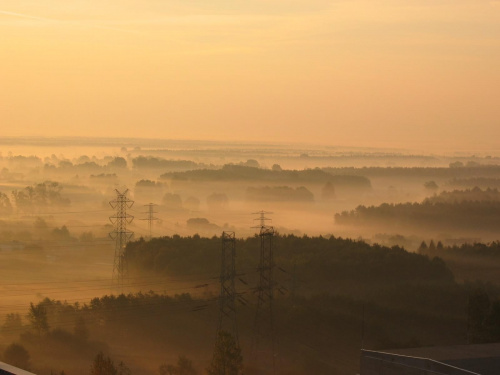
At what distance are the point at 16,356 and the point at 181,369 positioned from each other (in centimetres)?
740

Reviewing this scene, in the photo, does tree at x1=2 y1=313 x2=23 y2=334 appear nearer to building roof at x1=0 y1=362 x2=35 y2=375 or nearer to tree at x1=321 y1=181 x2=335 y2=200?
building roof at x1=0 y1=362 x2=35 y2=375

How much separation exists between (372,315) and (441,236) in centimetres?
7405

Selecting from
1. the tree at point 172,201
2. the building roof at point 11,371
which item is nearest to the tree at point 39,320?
the building roof at point 11,371

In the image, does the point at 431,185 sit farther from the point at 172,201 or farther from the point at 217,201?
the point at 172,201

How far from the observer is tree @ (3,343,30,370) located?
36906 millimetres

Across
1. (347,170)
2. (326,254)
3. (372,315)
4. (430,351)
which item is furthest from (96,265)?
(347,170)

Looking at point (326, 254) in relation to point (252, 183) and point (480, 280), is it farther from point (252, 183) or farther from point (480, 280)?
point (252, 183)

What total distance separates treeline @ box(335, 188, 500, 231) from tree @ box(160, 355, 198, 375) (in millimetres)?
90569

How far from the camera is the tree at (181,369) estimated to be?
116 feet

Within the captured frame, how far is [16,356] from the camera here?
3784cm

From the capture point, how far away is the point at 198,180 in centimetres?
13700

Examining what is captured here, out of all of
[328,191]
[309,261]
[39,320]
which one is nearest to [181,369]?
[39,320]

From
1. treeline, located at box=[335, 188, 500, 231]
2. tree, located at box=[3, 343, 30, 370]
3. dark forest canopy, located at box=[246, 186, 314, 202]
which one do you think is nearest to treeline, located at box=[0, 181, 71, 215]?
dark forest canopy, located at box=[246, 186, 314, 202]

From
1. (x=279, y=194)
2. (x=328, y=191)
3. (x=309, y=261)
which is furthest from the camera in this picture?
(x=328, y=191)
